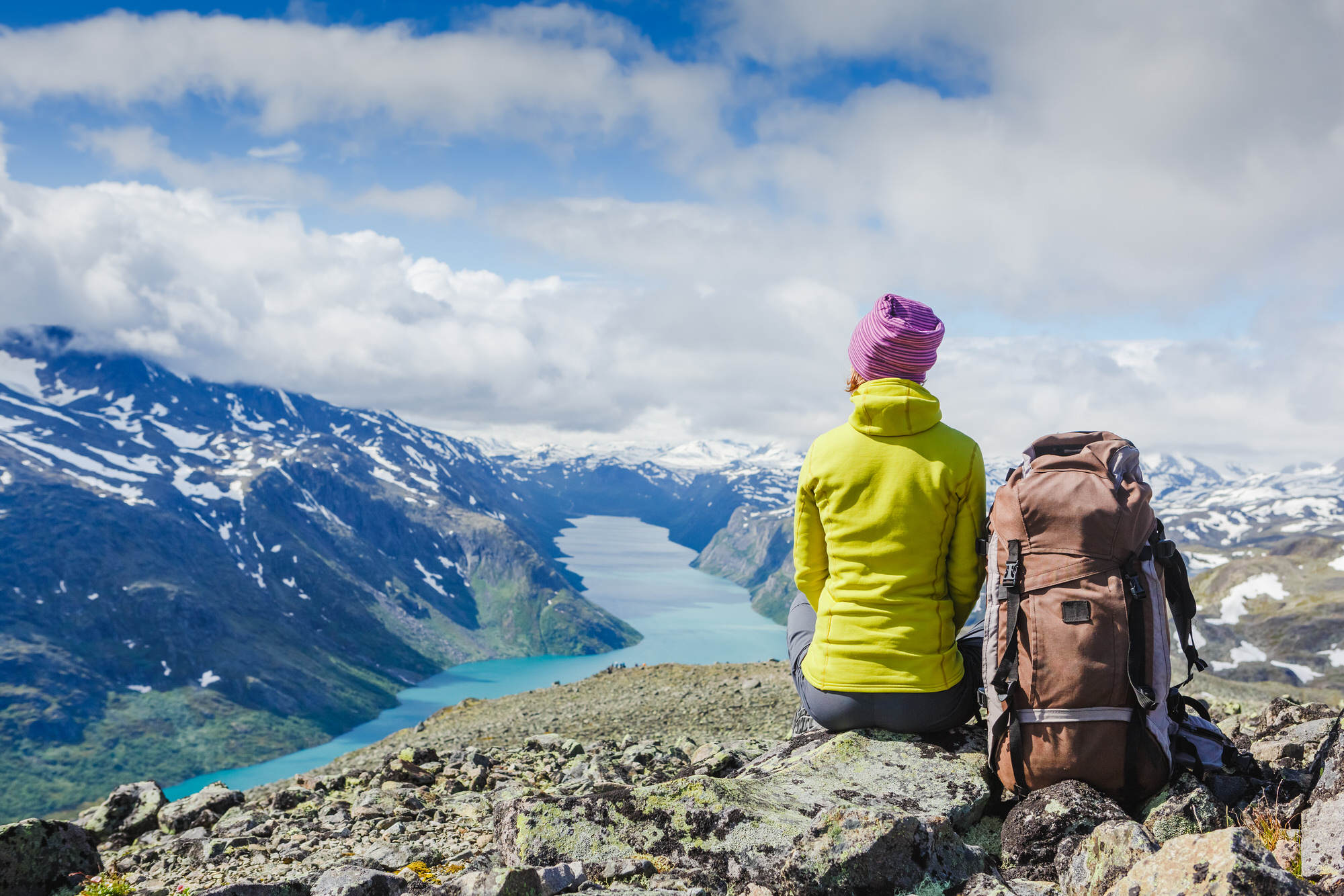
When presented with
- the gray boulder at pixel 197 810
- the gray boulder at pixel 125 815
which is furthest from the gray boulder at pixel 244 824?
the gray boulder at pixel 125 815

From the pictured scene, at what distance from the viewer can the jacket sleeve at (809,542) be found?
5926 mm

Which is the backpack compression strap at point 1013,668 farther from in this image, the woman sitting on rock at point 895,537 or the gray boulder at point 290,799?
the gray boulder at point 290,799

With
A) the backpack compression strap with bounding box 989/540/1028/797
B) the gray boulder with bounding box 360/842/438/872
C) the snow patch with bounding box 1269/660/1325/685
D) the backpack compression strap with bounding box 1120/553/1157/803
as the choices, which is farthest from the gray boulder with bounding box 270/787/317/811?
the snow patch with bounding box 1269/660/1325/685

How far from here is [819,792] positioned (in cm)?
538

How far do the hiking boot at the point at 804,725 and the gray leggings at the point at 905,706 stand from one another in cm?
68

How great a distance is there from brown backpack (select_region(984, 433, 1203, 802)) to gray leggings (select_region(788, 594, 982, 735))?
1.94ft

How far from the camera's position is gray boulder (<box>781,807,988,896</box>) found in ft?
13.9

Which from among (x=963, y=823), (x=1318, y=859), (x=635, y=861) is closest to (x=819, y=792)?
(x=963, y=823)

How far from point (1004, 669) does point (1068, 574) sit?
802 millimetres

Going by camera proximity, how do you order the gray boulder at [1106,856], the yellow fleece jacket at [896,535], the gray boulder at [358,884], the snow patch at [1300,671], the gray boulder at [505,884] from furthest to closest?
the snow patch at [1300,671]
the yellow fleece jacket at [896,535]
the gray boulder at [358,884]
the gray boulder at [505,884]
the gray boulder at [1106,856]

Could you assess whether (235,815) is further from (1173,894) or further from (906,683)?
(1173,894)

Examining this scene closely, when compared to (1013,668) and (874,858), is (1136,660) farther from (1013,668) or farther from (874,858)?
(874,858)

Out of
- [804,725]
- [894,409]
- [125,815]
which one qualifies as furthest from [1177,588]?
[125,815]

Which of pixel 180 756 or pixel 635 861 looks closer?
pixel 635 861
